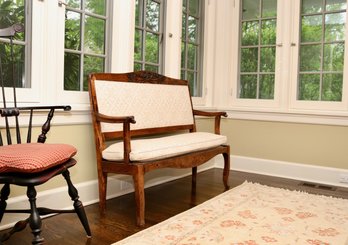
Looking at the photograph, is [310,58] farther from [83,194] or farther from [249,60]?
[83,194]

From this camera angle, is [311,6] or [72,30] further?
[311,6]

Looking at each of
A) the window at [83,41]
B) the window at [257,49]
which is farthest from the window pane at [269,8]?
the window at [83,41]

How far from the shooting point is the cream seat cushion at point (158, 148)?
7.27 feet

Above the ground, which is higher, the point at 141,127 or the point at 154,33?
the point at 154,33

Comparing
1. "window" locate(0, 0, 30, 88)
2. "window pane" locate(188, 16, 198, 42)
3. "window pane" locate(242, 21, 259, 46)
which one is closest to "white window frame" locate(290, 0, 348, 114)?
"window pane" locate(242, 21, 259, 46)

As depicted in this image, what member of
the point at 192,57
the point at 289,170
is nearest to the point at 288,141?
the point at 289,170

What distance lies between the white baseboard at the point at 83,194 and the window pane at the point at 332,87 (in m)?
1.84

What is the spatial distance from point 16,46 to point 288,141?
113 inches

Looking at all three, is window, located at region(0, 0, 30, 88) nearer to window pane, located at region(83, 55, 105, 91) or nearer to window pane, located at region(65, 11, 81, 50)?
window pane, located at region(65, 11, 81, 50)

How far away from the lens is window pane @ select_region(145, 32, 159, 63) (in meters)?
3.29

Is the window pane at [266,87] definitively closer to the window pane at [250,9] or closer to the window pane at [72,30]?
the window pane at [250,9]

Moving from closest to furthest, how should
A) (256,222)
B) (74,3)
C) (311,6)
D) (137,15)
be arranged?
(256,222), (74,3), (137,15), (311,6)

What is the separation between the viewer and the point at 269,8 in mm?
3893

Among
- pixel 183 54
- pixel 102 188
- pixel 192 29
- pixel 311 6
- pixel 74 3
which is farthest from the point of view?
pixel 192 29
